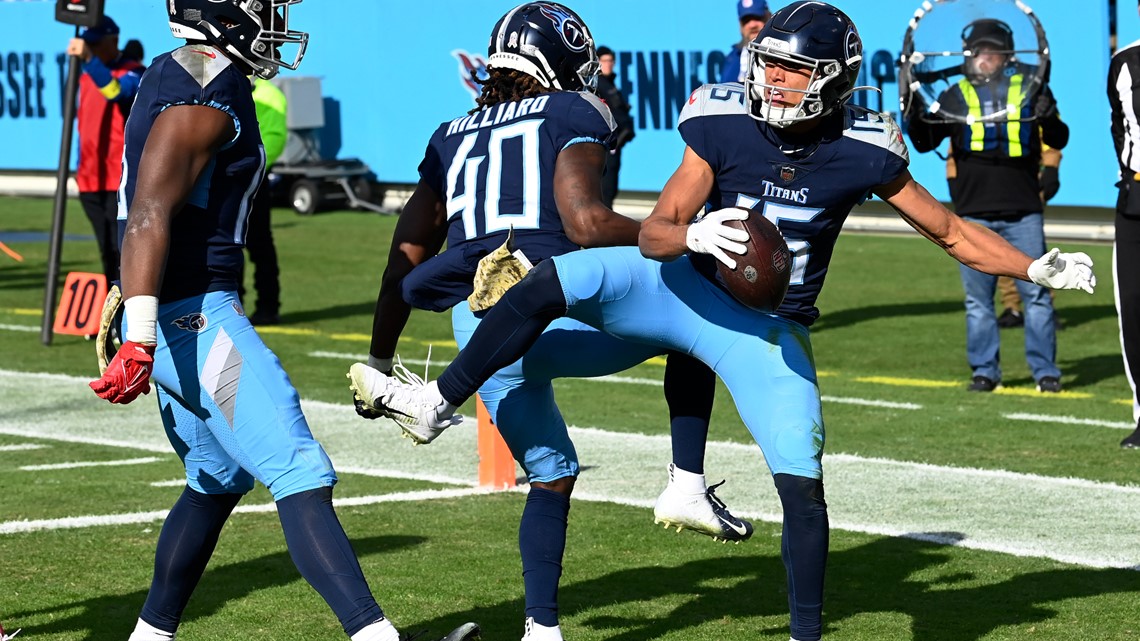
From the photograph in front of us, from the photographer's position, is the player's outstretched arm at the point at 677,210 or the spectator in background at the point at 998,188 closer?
the player's outstretched arm at the point at 677,210

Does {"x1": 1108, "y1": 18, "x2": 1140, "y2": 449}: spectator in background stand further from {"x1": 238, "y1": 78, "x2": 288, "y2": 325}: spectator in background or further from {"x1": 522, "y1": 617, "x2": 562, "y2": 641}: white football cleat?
{"x1": 238, "y1": 78, "x2": 288, "y2": 325}: spectator in background

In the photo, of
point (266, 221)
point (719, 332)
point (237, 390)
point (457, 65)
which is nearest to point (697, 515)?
point (719, 332)

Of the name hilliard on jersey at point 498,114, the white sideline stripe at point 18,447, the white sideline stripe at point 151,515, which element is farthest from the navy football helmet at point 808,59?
the white sideline stripe at point 18,447

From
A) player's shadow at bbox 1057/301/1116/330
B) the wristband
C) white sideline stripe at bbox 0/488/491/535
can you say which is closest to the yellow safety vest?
player's shadow at bbox 1057/301/1116/330

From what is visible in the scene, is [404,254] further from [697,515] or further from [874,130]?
[874,130]

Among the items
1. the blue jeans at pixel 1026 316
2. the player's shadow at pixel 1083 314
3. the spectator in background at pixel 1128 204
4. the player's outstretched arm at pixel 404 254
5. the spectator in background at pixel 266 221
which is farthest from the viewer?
the player's shadow at pixel 1083 314

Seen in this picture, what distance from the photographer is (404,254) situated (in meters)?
5.21

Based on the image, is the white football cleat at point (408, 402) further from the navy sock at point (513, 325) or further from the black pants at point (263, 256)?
the black pants at point (263, 256)

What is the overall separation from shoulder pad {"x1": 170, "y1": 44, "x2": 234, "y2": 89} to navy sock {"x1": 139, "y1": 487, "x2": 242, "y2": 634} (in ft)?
3.80

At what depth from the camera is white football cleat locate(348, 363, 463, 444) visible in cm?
481

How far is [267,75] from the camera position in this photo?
4637 millimetres

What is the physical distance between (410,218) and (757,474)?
3.05 meters

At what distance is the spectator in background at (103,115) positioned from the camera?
12125mm

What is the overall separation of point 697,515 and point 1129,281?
3.85m
